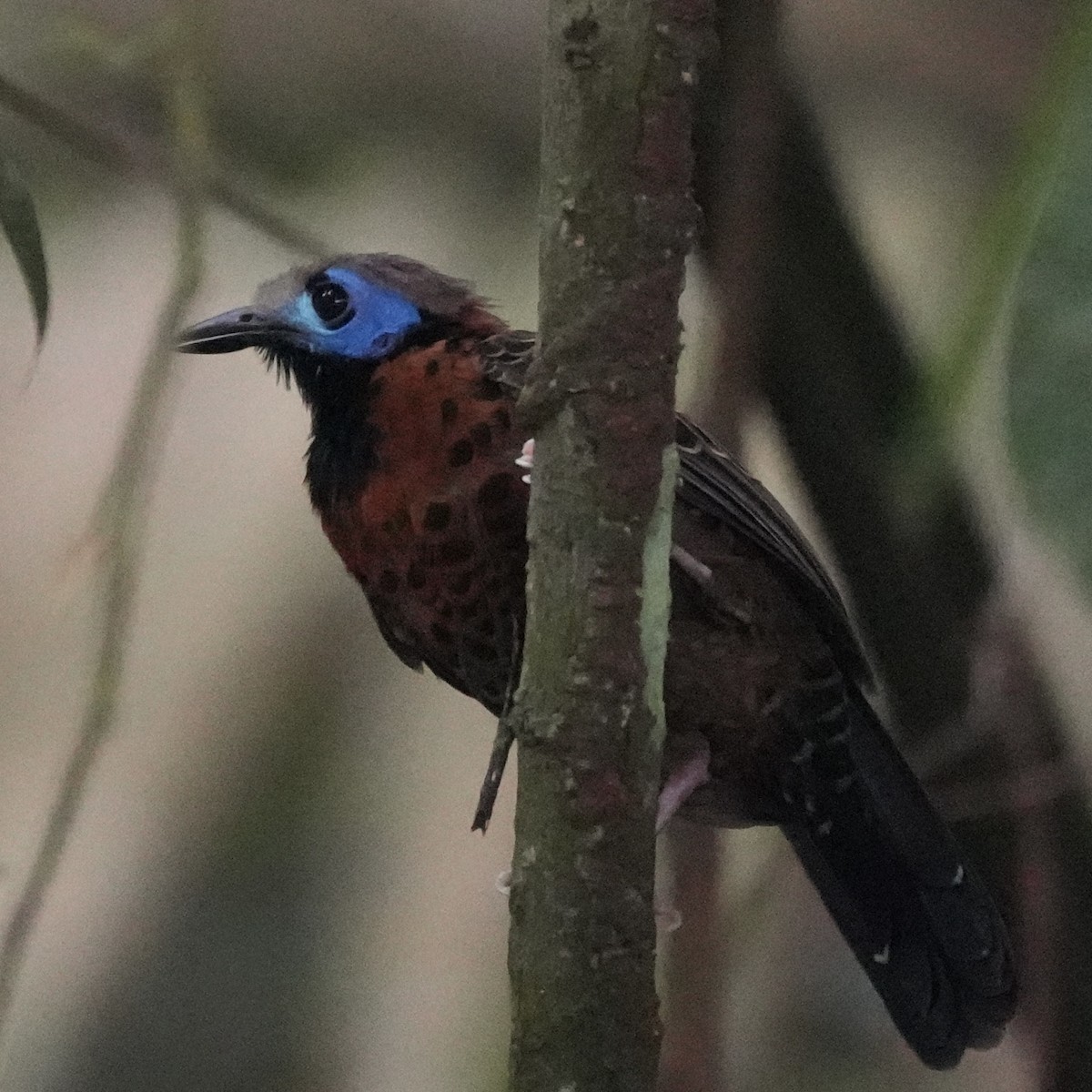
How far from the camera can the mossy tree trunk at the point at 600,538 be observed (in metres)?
0.63

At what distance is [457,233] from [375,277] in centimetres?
69

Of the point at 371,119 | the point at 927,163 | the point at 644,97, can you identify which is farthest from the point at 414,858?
the point at 644,97

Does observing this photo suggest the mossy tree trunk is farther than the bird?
No

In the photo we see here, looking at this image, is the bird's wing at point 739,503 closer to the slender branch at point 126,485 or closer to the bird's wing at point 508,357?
the bird's wing at point 508,357

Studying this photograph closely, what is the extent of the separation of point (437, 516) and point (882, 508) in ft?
1.15

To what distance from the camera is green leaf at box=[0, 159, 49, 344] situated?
0.90 m

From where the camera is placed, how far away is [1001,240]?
0.92ft

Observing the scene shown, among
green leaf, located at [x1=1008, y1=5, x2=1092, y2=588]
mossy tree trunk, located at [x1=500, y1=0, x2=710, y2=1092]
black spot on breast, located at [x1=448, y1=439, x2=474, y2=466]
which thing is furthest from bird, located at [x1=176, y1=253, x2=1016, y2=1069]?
green leaf, located at [x1=1008, y1=5, x2=1092, y2=588]

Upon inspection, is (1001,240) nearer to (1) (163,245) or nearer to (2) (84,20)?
(2) (84,20)

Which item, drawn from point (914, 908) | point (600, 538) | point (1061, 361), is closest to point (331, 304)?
point (600, 538)

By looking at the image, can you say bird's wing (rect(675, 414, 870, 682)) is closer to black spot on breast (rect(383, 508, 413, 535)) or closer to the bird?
the bird

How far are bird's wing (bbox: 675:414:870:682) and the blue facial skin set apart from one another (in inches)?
10.2

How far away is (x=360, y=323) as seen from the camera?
48.3 inches

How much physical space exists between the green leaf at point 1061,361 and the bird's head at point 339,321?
940 mm
